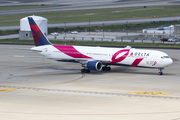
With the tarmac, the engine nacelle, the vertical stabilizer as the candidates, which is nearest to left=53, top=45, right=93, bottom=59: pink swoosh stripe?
the tarmac

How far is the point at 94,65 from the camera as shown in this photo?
4966cm

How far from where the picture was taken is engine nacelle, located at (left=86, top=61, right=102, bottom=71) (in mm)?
49688

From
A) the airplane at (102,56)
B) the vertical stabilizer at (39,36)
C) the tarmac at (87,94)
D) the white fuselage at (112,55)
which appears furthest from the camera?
the vertical stabilizer at (39,36)

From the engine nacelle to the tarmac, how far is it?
1157 mm

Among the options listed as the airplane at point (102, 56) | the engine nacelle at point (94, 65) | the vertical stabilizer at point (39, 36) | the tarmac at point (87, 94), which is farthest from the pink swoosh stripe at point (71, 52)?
the vertical stabilizer at point (39, 36)

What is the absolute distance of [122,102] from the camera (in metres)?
31.5

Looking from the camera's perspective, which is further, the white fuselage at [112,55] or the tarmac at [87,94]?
the white fuselage at [112,55]

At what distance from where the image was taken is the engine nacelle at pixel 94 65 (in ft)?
163

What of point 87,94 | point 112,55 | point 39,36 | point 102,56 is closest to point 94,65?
point 102,56

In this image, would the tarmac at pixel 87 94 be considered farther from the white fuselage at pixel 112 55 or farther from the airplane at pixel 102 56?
the white fuselage at pixel 112 55

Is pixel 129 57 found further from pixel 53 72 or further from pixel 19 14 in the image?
pixel 19 14

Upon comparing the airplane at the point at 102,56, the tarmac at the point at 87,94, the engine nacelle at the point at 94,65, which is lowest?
the tarmac at the point at 87,94

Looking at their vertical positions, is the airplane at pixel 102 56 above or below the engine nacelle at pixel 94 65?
above

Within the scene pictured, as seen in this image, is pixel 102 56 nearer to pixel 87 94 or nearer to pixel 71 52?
pixel 71 52
